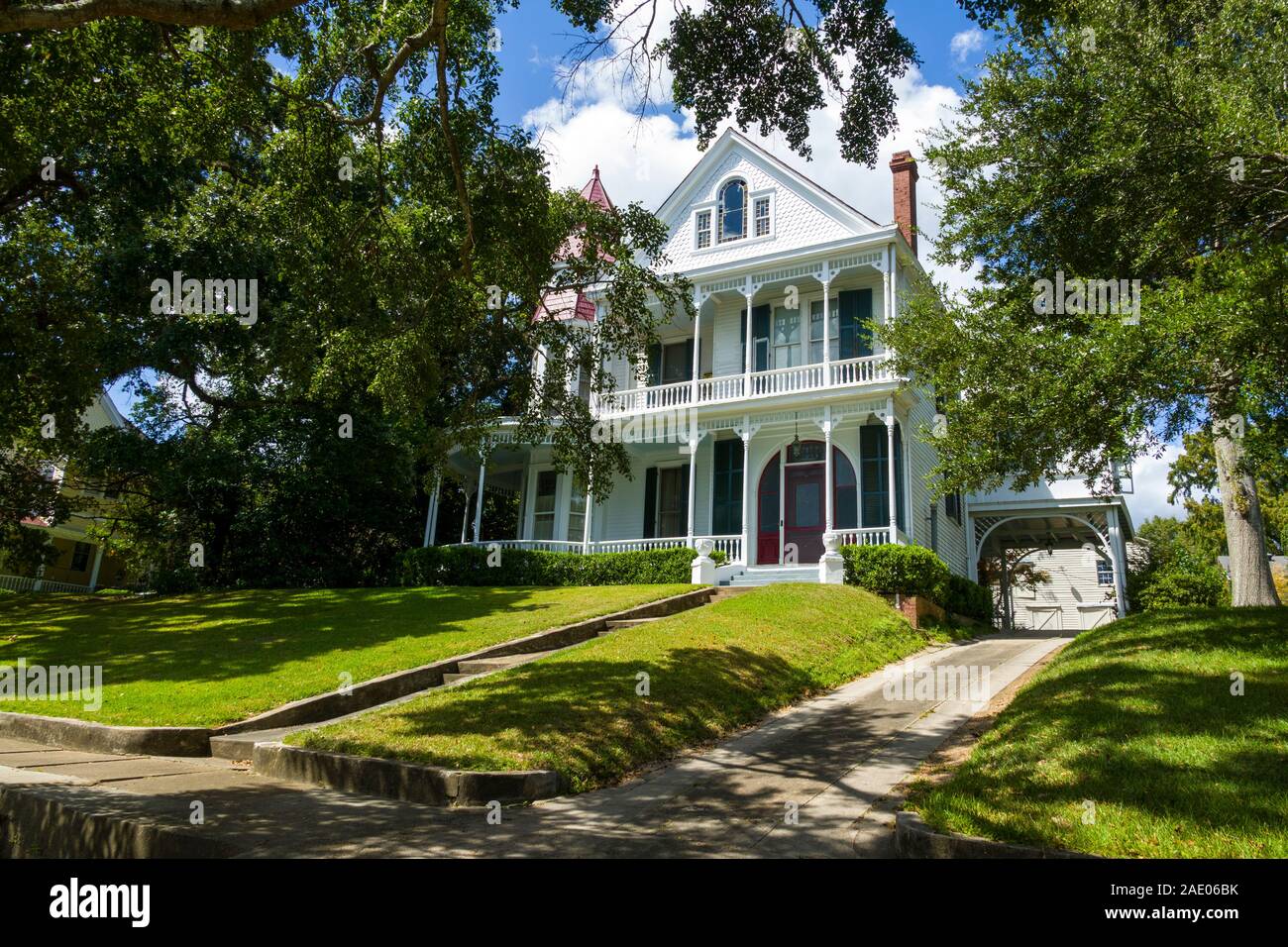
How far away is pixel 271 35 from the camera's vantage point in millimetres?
10445

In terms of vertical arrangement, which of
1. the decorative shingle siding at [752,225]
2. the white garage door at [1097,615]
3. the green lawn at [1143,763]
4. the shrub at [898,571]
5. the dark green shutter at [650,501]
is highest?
the decorative shingle siding at [752,225]

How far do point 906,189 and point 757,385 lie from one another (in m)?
7.31

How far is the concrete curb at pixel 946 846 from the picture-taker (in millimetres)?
4023

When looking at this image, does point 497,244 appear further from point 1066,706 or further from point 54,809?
point 1066,706

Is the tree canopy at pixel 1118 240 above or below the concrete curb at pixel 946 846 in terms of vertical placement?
above

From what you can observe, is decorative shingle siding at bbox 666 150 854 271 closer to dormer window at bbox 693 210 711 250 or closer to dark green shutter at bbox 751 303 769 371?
dormer window at bbox 693 210 711 250

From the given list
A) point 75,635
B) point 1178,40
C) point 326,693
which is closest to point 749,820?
point 326,693

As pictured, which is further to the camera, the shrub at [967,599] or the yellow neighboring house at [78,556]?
the yellow neighboring house at [78,556]

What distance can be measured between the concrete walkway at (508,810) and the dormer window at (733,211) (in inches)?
703

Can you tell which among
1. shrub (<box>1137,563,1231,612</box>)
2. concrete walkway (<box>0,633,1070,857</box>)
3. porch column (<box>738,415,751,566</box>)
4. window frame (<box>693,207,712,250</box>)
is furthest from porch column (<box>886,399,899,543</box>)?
concrete walkway (<box>0,633,1070,857</box>)

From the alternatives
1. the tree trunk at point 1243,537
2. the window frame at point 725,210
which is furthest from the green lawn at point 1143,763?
the window frame at point 725,210

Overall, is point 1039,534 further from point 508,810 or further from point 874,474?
point 508,810

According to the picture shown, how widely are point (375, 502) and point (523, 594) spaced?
8667 millimetres

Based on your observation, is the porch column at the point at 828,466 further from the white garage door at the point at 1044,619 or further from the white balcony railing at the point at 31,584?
the white balcony railing at the point at 31,584
